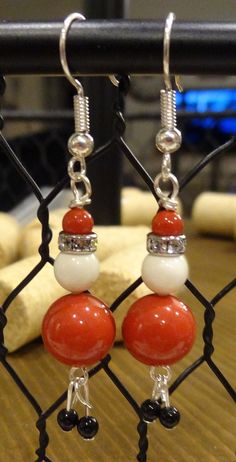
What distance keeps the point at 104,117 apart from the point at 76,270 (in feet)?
1.41

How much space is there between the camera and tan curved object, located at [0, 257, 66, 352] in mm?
435

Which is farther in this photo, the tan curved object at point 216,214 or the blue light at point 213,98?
the blue light at point 213,98

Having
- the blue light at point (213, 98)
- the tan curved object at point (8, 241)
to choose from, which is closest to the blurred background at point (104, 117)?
the blue light at point (213, 98)

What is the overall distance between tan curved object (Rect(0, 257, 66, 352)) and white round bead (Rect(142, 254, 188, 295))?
0.66ft

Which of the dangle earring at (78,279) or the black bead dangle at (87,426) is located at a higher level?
the dangle earring at (78,279)

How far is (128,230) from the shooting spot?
65 cm

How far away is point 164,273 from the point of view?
25cm

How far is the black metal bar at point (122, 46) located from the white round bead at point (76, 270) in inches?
3.3

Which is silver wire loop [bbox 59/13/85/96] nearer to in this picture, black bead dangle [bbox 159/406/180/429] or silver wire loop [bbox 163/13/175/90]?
silver wire loop [bbox 163/13/175/90]

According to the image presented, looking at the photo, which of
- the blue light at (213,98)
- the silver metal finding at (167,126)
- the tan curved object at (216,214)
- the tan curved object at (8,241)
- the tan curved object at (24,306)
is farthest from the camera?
the blue light at (213,98)

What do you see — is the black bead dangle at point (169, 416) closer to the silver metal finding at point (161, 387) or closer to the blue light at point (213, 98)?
the silver metal finding at point (161, 387)

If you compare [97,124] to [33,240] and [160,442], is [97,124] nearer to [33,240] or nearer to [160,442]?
[33,240]

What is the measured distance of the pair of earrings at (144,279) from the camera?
Result: 245mm

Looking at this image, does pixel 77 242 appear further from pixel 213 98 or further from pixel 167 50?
pixel 213 98
